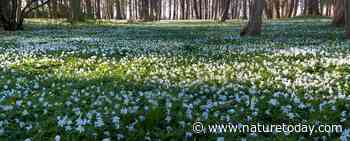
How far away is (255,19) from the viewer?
2327 centimetres

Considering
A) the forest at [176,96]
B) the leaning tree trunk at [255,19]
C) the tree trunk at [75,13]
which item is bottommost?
the forest at [176,96]

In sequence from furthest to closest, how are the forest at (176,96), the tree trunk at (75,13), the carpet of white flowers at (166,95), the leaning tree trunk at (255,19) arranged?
the tree trunk at (75,13)
the leaning tree trunk at (255,19)
the carpet of white flowers at (166,95)
the forest at (176,96)

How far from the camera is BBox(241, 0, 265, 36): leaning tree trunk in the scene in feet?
74.7

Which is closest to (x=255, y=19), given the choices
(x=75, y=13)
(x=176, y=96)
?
(x=176, y=96)

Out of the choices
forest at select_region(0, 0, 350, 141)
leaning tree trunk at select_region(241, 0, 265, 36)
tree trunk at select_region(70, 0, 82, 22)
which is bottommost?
forest at select_region(0, 0, 350, 141)

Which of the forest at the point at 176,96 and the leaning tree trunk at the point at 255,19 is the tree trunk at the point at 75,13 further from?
the forest at the point at 176,96

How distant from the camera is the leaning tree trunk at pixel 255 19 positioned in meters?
22.8

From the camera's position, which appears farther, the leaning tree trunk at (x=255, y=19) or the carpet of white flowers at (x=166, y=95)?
the leaning tree trunk at (x=255, y=19)

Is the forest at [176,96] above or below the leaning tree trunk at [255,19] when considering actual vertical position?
below

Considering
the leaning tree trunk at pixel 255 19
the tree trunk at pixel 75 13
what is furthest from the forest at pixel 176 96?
the tree trunk at pixel 75 13

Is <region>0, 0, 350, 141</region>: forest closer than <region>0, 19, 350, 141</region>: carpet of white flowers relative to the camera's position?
Yes

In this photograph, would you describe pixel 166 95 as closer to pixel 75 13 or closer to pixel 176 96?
pixel 176 96

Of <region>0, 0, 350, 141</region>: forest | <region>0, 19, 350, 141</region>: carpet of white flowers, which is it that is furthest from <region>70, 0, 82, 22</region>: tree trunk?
<region>0, 19, 350, 141</region>: carpet of white flowers

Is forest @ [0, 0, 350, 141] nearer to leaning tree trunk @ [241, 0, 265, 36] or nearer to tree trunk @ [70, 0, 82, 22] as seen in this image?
leaning tree trunk @ [241, 0, 265, 36]
